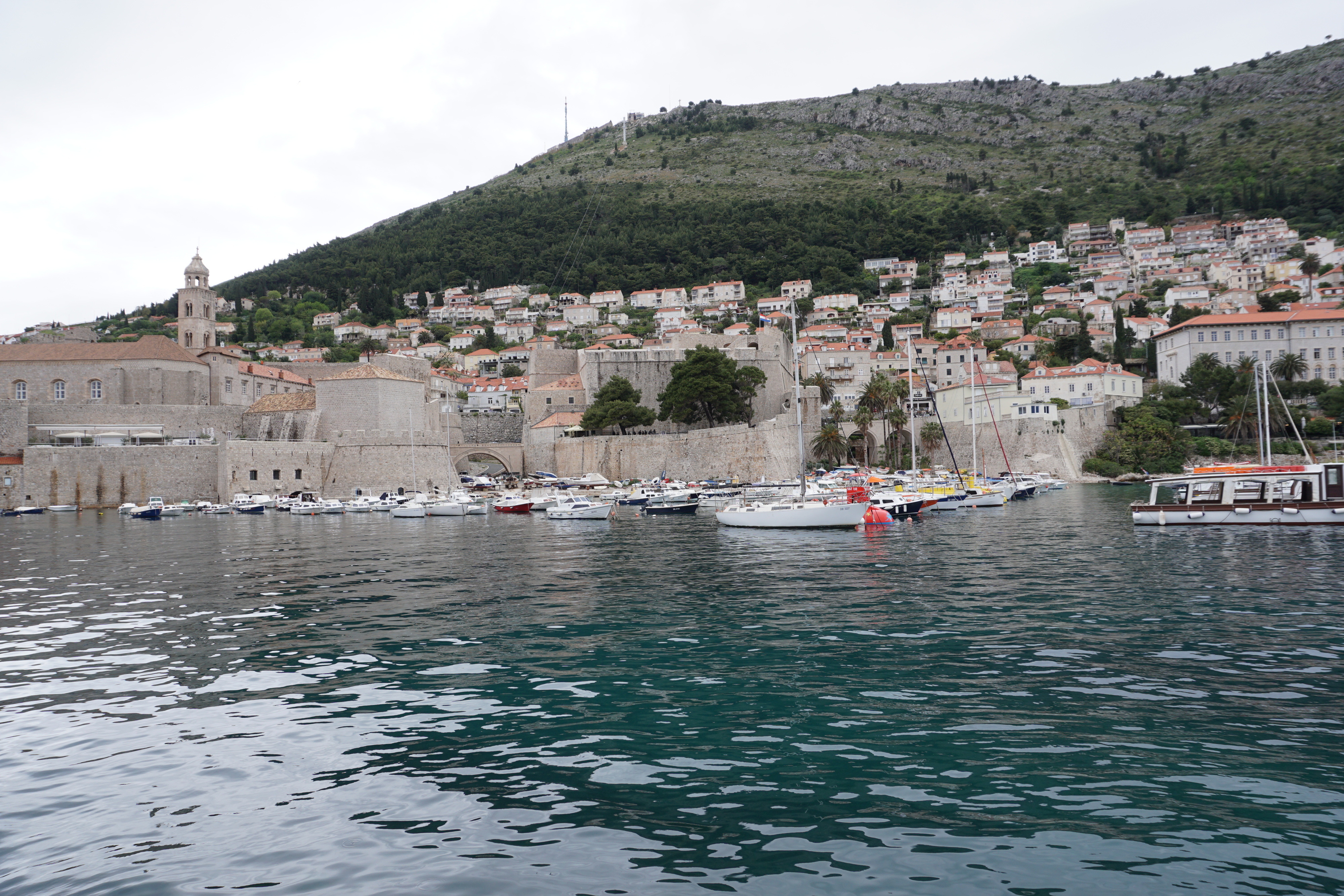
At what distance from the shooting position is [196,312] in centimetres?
4825

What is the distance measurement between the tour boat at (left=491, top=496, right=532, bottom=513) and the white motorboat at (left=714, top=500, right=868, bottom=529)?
1311 centimetres

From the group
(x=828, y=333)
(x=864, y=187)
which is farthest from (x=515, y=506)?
(x=864, y=187)

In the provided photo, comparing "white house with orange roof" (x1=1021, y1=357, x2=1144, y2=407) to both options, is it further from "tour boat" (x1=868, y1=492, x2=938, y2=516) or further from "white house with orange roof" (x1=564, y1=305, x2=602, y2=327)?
"white house with orange roof" (x1=564, y1=305, x2=602, y2=327)

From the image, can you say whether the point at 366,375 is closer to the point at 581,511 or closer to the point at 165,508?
the point at 165,508

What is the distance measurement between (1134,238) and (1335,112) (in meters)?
48.2

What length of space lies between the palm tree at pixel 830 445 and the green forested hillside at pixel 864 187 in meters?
51.2

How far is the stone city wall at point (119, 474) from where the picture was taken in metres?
38.2

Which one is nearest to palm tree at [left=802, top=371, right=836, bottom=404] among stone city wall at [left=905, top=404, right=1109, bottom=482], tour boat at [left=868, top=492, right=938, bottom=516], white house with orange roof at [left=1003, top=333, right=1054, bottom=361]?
stone city wall at [left=905, top=404, right=1109, bottom=482]

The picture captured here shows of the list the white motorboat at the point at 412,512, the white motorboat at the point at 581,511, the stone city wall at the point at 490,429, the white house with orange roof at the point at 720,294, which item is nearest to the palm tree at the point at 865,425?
the stone city wall at the point at 490,429

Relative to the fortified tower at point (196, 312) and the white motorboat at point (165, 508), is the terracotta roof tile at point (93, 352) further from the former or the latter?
the white motorboat at point (165, 508)

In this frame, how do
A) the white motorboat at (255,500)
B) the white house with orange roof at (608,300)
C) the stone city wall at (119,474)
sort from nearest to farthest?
the white motorboat at (255,500) < the stone city wall at (119,474) < the white house with orange roof at (608,300)

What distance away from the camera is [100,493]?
38.9 meters

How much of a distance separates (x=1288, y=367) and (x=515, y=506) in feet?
141

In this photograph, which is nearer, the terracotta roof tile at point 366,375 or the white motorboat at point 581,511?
the white motorboat at point 581,511
